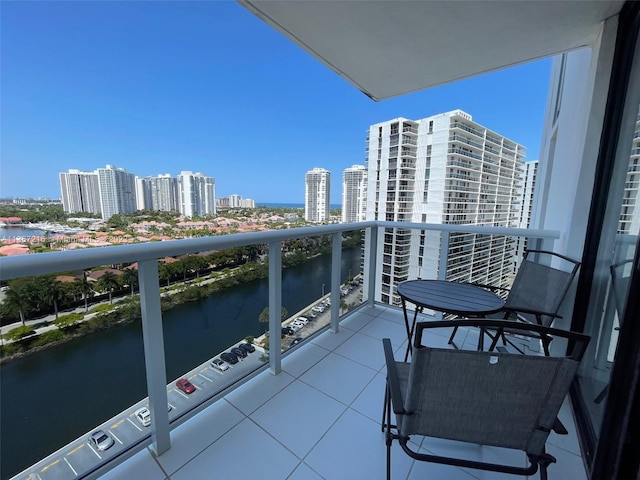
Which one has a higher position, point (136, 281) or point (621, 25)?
point (621, 25)

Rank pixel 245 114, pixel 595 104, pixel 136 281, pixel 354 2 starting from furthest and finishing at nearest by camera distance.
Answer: pixel 245 114
pixel 595 104
pixel 354 2
pixel 136 281

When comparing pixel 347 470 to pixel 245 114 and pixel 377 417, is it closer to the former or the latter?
pixel 377 417

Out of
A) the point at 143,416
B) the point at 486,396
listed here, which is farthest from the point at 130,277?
the point at 486,396

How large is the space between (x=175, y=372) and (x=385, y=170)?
18.0m

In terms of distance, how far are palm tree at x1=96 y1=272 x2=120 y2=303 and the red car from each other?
0.74 m

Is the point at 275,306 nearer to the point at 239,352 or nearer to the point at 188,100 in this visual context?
the point at 239,352

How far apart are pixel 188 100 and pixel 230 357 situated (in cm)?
3039

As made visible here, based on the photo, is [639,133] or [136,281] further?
[639,133]

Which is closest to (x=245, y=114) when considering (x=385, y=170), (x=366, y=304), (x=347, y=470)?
(x=385, y=170)

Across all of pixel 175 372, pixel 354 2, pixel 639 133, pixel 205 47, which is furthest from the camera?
pixel 205 47

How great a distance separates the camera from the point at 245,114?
92.5ft

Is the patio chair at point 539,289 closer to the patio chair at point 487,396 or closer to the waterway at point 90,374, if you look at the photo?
the patio chair at point 487,396

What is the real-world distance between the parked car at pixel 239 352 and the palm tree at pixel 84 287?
1.06 metres

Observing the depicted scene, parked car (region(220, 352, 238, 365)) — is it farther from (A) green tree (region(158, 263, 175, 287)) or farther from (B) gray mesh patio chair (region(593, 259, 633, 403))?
(B) gray mesh patio chair (region(593, 259, 633, 403))
